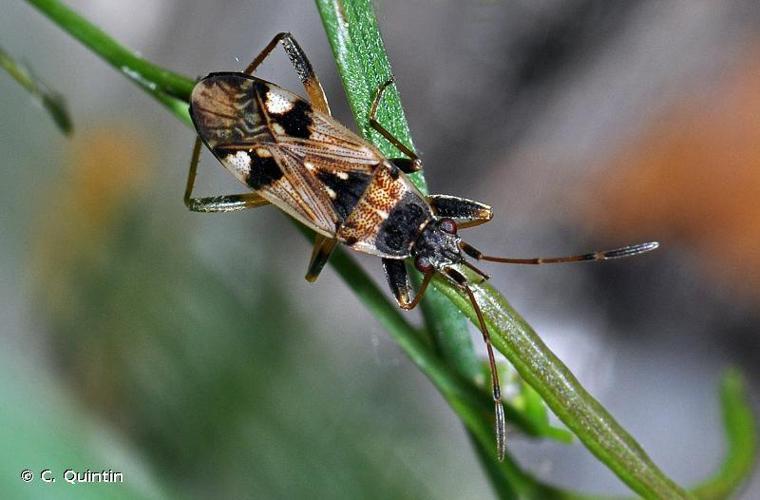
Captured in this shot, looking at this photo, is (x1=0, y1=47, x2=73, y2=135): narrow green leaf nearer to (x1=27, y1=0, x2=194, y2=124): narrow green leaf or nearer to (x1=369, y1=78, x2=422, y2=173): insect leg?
(x1=27, y1=0, x2=194, y2=124): narrow green leaf

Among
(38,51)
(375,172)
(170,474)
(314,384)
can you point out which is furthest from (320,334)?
(38,51)

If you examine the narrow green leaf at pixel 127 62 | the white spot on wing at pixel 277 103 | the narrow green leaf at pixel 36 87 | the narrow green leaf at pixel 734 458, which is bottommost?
the narrow green leaf at pixel 734 458

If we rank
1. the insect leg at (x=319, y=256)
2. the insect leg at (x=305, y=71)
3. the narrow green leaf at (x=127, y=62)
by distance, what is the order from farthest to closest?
the insect leg at (x=305, y=71) < the insect leg at (x=319, y=256) < the narrow green leaf at (x=127, y=62)

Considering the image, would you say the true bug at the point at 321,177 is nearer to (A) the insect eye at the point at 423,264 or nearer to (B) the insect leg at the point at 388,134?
(A) the insect eye at the point at 423,264

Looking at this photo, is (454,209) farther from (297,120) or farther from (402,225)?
(297,120)

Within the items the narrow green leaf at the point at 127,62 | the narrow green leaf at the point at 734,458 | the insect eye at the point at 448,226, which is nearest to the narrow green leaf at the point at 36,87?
the narrow green leaf at the point at 127,62

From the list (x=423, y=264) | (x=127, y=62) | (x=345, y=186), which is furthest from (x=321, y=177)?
(x=127, y=62)
